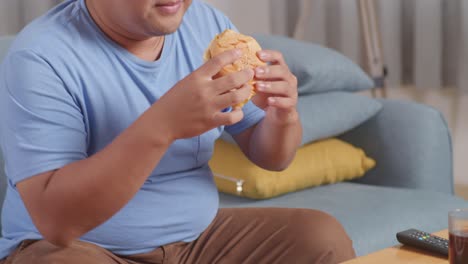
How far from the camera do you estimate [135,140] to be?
1.06 metres

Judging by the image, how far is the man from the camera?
106 cm

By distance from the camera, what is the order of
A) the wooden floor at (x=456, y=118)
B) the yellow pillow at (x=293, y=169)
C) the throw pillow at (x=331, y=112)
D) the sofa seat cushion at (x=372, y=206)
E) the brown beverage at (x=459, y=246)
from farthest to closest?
1. the wooden floor at (x=456, y=118)
2. the throw pillow at (x=331, y=112)
3. the yellow pillow at (x=293, y=169)
4. the sofa seat cushion at (x=372, y=206)
5. the brown beverage at (x=459, y=246)

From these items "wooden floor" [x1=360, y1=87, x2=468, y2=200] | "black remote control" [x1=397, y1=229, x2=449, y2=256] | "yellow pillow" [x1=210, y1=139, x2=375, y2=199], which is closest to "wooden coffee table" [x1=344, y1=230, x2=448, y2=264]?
"black remote control" [x1=397, y1=229, x2=449, y2=256]

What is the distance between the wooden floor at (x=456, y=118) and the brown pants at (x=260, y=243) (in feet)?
5.96

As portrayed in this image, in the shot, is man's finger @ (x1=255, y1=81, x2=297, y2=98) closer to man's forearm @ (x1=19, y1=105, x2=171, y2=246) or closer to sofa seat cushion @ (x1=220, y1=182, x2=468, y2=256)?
man's forearm @ (x1=19, y1=105, x2=171, y2=246)

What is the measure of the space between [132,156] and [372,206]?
0.96 meters

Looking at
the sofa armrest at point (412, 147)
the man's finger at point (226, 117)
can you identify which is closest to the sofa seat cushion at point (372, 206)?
the sofa armrest at point (412, 147)

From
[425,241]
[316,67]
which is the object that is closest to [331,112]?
[316,67]

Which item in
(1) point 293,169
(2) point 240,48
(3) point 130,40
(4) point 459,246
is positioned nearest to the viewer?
(4) point 459,246

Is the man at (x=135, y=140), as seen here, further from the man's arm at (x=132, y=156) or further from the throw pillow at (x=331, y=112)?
the throw pillow at (x=331, y=112)

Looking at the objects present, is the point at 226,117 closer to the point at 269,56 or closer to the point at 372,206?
the point at 269,56

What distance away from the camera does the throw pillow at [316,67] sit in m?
2.17

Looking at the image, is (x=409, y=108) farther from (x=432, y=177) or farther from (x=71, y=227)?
(x=71, y=227)

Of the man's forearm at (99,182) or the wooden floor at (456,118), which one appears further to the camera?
the wooden floor at (456,118)
